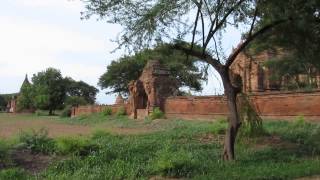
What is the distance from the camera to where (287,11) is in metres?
11.1

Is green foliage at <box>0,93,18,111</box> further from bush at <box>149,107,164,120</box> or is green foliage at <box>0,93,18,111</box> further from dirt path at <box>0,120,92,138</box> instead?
bush at <box>149,107,164,120</box>

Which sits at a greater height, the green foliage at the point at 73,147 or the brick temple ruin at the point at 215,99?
the brick temple ruin at the point at 215,99

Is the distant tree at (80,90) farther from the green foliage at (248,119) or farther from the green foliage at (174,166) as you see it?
the green foliage at (174,166)

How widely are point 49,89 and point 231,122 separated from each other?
6742 cm

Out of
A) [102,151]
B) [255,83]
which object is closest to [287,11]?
[102,151]

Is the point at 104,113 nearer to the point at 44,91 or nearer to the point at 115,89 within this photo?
the point at 115,89

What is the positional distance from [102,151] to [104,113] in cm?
2964

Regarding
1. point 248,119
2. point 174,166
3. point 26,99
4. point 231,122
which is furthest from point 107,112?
point 26,99

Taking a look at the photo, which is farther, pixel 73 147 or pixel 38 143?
pixel 38 143

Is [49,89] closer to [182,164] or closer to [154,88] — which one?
[154,88]

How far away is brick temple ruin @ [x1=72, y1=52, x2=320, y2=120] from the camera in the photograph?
21.7 metres

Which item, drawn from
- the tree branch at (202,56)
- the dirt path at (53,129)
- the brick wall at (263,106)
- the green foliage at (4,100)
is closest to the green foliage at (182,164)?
the tree branch at (202,56)

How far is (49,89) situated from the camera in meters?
76.3

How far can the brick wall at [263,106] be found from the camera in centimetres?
2102
